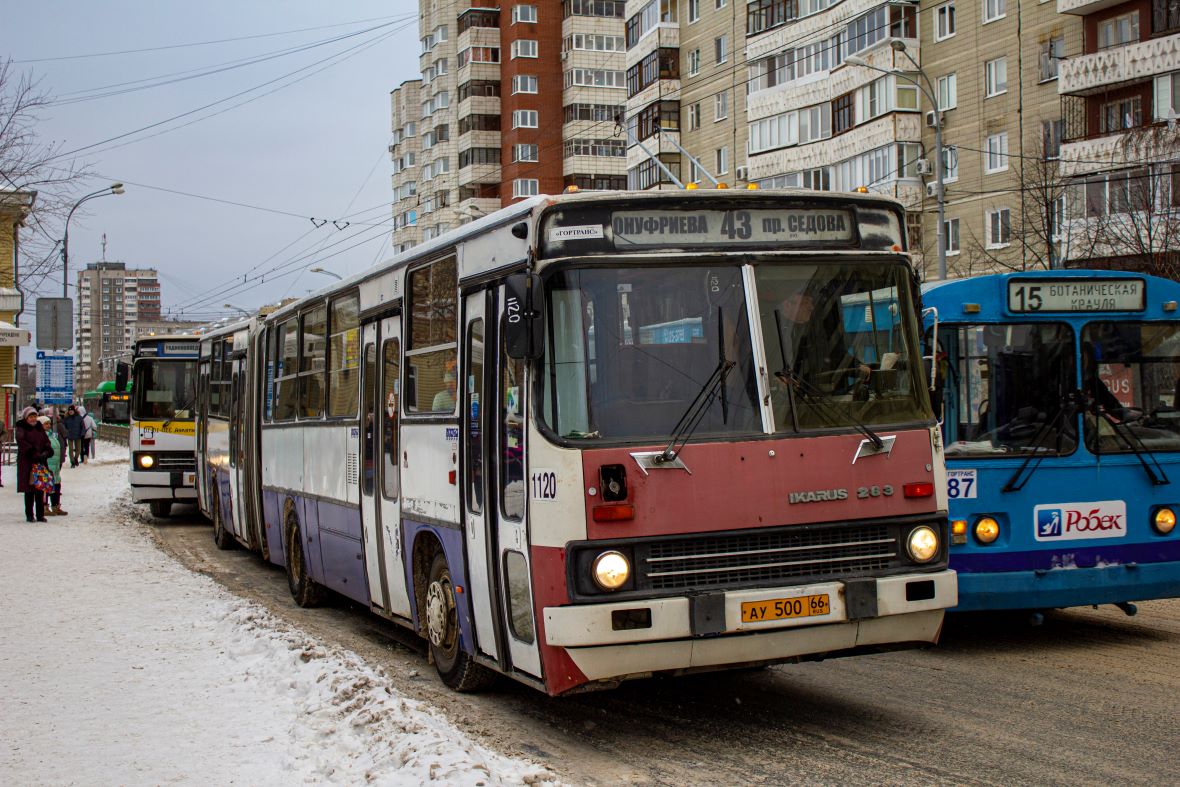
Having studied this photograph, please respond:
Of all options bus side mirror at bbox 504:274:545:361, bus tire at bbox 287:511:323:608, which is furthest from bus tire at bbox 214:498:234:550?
bus side mirror at bbox 504:274:545:361

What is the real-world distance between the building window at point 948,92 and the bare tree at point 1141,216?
9.92m

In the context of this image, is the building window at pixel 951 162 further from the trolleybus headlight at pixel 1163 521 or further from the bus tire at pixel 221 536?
the trolleybus headlight at pixel 1163 521

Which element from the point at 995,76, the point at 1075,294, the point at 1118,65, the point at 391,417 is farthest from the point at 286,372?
the point at 995,76

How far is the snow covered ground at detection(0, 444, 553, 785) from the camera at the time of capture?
6.90m

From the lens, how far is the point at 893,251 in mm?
8070

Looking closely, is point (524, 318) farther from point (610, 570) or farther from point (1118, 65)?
point (1118, 65)

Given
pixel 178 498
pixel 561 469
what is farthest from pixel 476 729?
pixel 178 498

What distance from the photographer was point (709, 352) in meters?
7.44

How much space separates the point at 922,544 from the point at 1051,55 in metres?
36.7

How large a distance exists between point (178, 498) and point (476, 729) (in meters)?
18.7

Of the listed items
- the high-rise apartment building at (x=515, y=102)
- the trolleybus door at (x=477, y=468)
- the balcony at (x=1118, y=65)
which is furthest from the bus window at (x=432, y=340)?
the high-rise apartment building at (x=515, y=102)

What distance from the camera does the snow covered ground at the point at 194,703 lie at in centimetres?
690

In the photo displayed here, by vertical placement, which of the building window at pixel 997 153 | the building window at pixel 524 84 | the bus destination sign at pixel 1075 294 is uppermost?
the building window at pixel 524 84

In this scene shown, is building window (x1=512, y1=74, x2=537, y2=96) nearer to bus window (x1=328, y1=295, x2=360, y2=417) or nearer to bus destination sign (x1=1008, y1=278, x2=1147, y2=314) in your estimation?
bus window (x1=328, y1=295, x2=360, y2=417)
